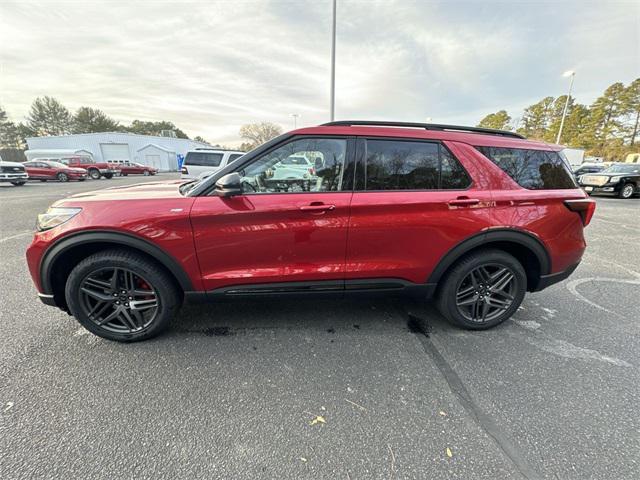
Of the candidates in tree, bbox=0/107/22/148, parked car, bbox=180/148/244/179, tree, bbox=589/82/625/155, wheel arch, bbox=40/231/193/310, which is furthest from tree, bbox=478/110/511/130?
tree, bbox=0/107/22/148

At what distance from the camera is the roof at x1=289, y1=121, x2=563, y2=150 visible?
2.41 metres

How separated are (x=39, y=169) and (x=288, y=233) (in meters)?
25.4

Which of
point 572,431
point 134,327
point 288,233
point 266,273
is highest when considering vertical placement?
point 288,233

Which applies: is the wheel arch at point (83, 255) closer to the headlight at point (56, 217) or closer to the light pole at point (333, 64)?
the headlight at point (56, 217)

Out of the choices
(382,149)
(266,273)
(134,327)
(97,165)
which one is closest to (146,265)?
(134,327)

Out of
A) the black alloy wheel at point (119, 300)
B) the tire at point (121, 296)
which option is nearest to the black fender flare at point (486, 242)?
the tire at point (121, 296)

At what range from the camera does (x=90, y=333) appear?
8.59ft

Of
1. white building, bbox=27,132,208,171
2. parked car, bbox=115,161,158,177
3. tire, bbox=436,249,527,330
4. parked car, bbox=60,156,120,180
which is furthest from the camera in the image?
white building, bbox=27,132,208,171

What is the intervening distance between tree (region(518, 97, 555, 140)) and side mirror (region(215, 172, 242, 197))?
6002 cm

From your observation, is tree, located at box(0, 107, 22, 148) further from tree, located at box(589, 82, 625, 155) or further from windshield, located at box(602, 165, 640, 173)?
tree, located at box(589, 82, 625, 155)

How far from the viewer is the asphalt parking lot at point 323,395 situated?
1.53 meters

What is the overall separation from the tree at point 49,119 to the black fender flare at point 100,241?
74840 mm

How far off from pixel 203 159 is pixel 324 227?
35.0 ft

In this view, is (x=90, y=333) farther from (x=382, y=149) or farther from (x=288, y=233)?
(x=382, y=149)
